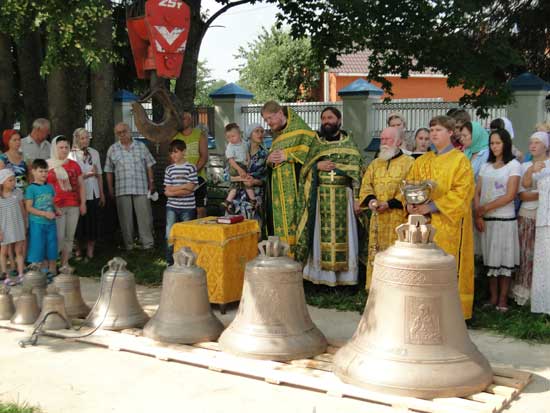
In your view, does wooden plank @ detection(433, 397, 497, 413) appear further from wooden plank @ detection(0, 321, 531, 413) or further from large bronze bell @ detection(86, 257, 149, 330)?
large bronze bell @ detection(86, 257, 149, 330)

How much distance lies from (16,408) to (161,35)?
4.14 m

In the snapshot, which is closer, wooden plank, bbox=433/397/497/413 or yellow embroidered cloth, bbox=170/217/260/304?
wooden plank, bbox=433/397/497/413

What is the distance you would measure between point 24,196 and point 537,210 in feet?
18.6

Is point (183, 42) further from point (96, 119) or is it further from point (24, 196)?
point (96, 119)

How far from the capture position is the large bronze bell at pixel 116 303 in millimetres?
7062

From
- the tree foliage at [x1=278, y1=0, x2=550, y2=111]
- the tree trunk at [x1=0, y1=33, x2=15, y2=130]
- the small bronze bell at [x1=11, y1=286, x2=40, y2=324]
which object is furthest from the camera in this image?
the tree trunk at [x1=0, y1=33, x2=15, y2=130]

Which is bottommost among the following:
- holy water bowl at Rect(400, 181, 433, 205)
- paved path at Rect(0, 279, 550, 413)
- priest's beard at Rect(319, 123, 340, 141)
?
paved path at Rect(0, 279, 550, 413)

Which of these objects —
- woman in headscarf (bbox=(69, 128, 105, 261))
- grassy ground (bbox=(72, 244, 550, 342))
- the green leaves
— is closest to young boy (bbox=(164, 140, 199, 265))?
grassy ground (bbox=(72, 244, 550, 342))

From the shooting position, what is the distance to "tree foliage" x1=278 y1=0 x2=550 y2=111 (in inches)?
419

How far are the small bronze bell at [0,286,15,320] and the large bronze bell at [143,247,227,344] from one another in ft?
5.76

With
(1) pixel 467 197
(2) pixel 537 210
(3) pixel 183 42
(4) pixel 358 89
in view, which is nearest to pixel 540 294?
(2) pixel 537 210

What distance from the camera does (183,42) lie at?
8.01m

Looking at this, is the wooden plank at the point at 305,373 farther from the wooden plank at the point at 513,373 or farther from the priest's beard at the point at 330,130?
the priest's beard at the point at 330,130

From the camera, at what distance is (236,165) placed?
30.0 feet
